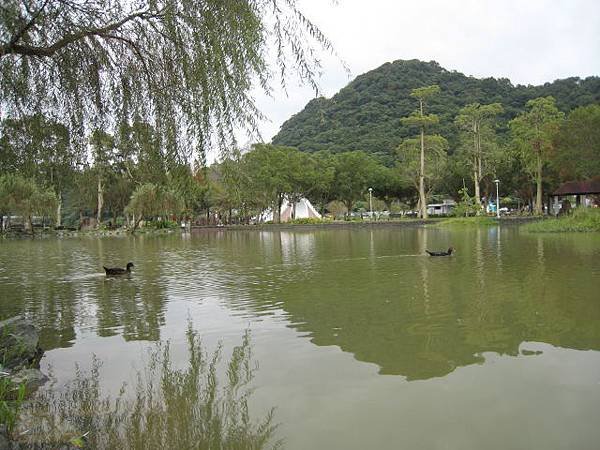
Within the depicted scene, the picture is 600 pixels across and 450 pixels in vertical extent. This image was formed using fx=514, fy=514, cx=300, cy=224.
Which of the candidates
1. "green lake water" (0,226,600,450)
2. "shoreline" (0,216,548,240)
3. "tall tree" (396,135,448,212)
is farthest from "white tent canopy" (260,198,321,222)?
"green lake water" (0,226,600,450)

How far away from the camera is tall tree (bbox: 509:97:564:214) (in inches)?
1860

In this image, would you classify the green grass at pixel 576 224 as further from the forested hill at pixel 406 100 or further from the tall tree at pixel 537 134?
the forested hill at pixel 406 100

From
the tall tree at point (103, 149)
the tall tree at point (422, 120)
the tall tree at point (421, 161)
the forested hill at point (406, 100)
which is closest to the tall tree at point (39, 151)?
the tall tree at point (103, 149)

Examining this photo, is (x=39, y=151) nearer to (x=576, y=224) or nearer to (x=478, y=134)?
(x=576, y=224)

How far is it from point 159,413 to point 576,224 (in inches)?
1176

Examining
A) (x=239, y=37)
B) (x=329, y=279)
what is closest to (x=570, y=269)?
(x=329, y=279)

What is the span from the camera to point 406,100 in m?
80.6

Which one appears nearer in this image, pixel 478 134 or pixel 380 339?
pixel 380 339

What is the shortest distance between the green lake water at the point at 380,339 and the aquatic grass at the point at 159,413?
0.74 ft

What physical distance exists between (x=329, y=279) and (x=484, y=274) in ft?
12.8

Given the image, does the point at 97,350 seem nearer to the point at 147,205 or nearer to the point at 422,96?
the point at 147,205

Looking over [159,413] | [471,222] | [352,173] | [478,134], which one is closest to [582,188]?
[471,222]

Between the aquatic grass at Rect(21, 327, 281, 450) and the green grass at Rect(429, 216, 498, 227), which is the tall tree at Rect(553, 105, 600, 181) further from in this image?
the aquatic grass at Rect(21, 327, 281, 450)

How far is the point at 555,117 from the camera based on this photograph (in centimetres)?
4988
